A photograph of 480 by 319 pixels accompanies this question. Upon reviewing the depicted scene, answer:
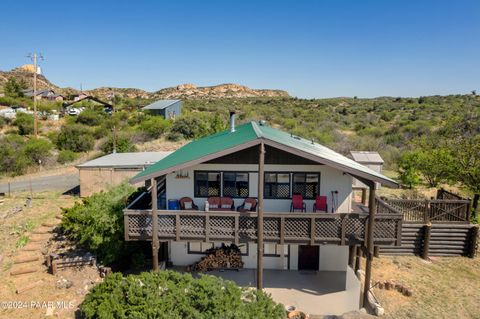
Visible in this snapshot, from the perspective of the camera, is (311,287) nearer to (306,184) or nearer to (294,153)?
(306,184)

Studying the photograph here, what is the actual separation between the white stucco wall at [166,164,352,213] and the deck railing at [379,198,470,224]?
146 inches

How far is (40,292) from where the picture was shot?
1164 cm

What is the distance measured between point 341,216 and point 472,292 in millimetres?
6185

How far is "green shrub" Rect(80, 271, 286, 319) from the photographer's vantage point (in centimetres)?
838

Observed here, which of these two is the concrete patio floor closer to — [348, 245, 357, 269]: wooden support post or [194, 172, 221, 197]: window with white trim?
[348, 245, 357, 269]: wooden support post

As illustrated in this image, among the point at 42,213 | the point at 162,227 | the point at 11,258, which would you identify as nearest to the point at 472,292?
the point at 162,227

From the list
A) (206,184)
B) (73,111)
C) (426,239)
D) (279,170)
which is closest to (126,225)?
(206,184)

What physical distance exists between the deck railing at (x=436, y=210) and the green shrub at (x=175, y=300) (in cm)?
945

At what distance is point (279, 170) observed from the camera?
12812mm

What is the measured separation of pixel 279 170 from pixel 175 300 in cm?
616

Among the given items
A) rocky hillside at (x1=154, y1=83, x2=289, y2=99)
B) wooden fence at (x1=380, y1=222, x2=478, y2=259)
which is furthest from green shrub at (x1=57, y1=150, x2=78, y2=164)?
rocky hillside at (x1=154, y1=83, x2=289, y2=99)

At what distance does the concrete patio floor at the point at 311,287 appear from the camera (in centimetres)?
1145

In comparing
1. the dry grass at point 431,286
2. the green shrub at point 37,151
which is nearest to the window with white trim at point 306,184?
the dry grass at point 431,286

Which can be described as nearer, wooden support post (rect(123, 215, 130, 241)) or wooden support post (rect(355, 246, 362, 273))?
wooden support post (rect(123, 215, 130, 241))
